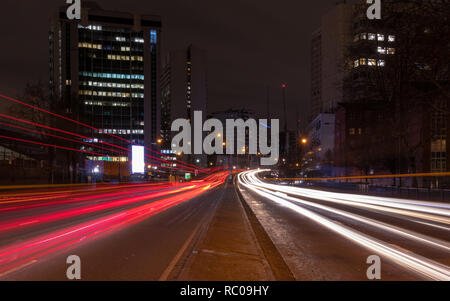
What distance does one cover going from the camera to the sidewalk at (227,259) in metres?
6.02

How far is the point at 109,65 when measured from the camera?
126 meters

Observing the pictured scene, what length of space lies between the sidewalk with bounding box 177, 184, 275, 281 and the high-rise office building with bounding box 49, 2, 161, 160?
113930 mm

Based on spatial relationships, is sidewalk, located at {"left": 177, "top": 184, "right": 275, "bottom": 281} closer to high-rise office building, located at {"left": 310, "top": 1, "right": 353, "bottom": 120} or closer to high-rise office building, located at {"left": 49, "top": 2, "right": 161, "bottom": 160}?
high-rise office building, located at {"left": 310, "top": 1, "right": 353, "bottom": 120}

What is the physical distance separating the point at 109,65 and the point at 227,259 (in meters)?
130

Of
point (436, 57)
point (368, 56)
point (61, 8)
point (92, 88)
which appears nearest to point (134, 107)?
point (92, 88)

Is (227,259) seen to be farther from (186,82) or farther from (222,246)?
(186,82)

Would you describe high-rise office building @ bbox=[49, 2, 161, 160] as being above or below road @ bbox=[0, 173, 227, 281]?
above

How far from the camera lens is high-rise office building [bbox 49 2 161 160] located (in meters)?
122

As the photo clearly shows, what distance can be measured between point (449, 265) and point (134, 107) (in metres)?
128

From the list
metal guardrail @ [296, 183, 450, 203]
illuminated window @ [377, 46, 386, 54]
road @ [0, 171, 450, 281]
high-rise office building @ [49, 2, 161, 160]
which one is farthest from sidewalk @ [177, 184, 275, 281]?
high-rise office building @ [49, 2, 161, 160]

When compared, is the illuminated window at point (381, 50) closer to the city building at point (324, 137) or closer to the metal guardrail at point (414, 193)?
the metal guardrail at point (414, 193)

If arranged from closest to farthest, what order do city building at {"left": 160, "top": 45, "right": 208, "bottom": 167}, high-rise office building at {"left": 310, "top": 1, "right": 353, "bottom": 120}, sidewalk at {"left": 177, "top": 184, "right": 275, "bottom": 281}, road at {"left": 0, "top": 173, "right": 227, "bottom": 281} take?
1. sidewalk at {"left": 177, "top": 184, "right": 275, "bottom": 281}
2. road at {"left": 0, "top": 173, "right": 227, "bottom": 281}
3. high-rise office building at {"left": 310, "top": 1, "right": 353, "bottom": 120}
4. city building at {"left": 160, "top": 45, "right": 208, "bottom": 167}

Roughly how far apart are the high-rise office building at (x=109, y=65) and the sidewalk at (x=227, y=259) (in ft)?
374

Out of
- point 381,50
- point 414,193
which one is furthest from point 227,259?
point 381,50
